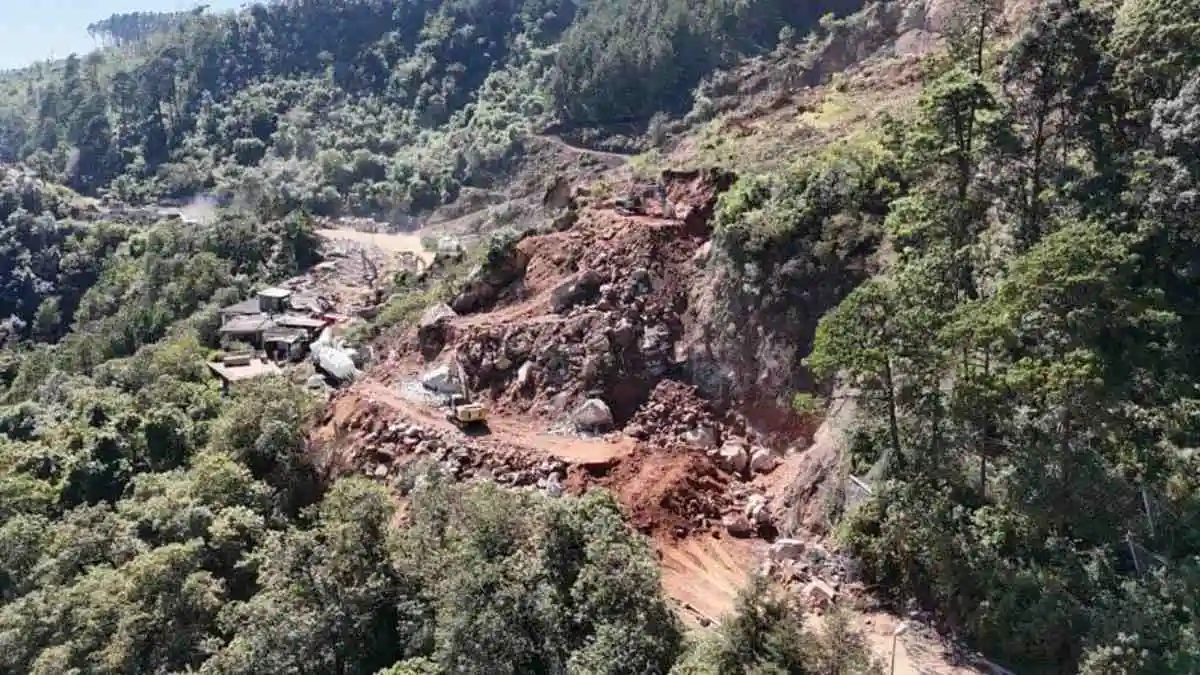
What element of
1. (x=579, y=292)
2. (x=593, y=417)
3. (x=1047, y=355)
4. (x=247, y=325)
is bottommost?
(x=247, y=325)

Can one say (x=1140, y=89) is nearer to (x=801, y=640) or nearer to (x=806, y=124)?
(x=801, y=640)

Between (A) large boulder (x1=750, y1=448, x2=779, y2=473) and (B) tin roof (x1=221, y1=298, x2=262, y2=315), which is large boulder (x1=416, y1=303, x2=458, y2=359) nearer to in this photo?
(A) large boulder (x1=750, y1=448, x2=779, y2=473)

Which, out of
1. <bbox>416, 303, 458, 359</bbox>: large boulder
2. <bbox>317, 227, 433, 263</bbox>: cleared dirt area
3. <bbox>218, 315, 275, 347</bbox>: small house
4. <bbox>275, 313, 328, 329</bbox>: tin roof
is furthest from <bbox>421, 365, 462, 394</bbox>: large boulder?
<bbox>317, 227, 433, 263</bbox>: cleared dirt area

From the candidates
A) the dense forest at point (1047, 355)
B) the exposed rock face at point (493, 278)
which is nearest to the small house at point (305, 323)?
the exposed rock face at point (493, 278)

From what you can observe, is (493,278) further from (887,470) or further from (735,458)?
(887,470)

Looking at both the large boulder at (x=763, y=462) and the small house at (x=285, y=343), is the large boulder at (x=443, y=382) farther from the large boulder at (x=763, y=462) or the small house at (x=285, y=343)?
the small house at (x=285, y=343)

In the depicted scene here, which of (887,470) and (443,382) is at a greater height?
(887,470)

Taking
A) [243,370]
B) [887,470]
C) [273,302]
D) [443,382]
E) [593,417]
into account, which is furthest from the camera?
[273,302]

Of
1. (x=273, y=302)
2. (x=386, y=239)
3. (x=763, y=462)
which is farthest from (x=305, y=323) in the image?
(x=386, y=239)
